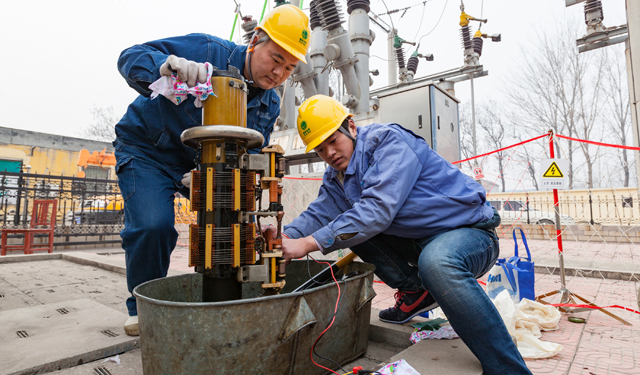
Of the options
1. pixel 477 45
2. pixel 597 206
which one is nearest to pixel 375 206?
pixel 477 45

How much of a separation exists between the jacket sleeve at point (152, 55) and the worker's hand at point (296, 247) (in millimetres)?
986

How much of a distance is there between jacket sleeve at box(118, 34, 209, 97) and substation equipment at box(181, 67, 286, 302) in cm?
37

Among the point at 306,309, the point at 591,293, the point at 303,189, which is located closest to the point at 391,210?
the point at 306,309

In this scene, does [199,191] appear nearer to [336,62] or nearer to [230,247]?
[230,247]

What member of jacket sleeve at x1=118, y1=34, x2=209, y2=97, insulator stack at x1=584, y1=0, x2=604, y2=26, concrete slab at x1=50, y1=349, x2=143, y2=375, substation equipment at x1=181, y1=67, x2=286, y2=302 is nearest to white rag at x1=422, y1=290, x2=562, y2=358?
substation equipment at x1=181, y1=67, x2=286, y2=302

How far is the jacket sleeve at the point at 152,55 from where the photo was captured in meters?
1.70

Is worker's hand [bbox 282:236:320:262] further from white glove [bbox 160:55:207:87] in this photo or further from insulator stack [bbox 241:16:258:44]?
insulator stack [bbox 241:16:258:44]

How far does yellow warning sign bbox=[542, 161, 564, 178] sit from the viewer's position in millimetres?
3577

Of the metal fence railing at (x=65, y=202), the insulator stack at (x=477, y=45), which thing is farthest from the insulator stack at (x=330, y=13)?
the metal fence railing at (x=65, y=202)

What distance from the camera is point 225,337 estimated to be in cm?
127

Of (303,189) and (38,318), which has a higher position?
(303,189)

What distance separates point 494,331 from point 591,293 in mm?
3065

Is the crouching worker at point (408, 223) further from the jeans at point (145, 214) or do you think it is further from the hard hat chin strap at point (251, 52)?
the jeans at point (145, 214)

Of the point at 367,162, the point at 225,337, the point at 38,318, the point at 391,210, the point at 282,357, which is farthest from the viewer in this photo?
the point at 38,318
